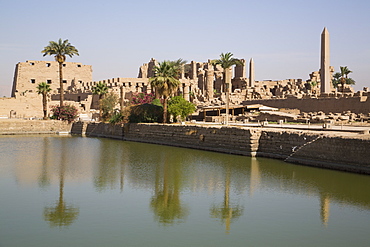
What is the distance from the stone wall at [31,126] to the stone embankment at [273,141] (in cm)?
1156

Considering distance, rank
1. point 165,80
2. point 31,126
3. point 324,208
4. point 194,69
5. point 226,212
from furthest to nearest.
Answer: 1. point 194,69
2. point 31,126
3. point 165,80
4. point 324,208
5. point 226,212

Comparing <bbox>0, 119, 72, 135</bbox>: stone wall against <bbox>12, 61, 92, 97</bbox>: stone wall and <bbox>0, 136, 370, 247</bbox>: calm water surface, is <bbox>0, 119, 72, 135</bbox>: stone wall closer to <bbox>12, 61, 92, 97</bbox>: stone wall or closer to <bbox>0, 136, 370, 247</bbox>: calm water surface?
<bbox>0, 136, 370, 247</bbox>: calm water surface

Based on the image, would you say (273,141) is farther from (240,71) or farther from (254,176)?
(240,71)

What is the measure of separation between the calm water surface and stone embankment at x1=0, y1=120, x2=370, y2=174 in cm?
80

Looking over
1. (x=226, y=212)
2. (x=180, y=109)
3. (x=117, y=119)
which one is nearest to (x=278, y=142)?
Result: (x=226, y=212)

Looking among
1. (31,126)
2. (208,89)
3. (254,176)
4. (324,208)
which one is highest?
(208,89)

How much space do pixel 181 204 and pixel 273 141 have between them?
10.9 metres

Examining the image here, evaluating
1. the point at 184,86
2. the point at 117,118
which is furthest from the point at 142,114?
the point at 184,86

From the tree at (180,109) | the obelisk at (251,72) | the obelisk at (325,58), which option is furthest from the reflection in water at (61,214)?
the obelisk at (251,72)

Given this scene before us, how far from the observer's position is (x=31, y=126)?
4612cm

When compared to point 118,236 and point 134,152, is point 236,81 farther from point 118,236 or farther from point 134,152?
point 118,236

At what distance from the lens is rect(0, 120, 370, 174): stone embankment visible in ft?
60.8

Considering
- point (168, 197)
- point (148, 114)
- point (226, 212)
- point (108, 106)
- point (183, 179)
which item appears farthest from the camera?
point (108, 106)

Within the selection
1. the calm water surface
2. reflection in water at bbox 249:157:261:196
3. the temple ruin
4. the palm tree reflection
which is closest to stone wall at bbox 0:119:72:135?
the temple ruin
